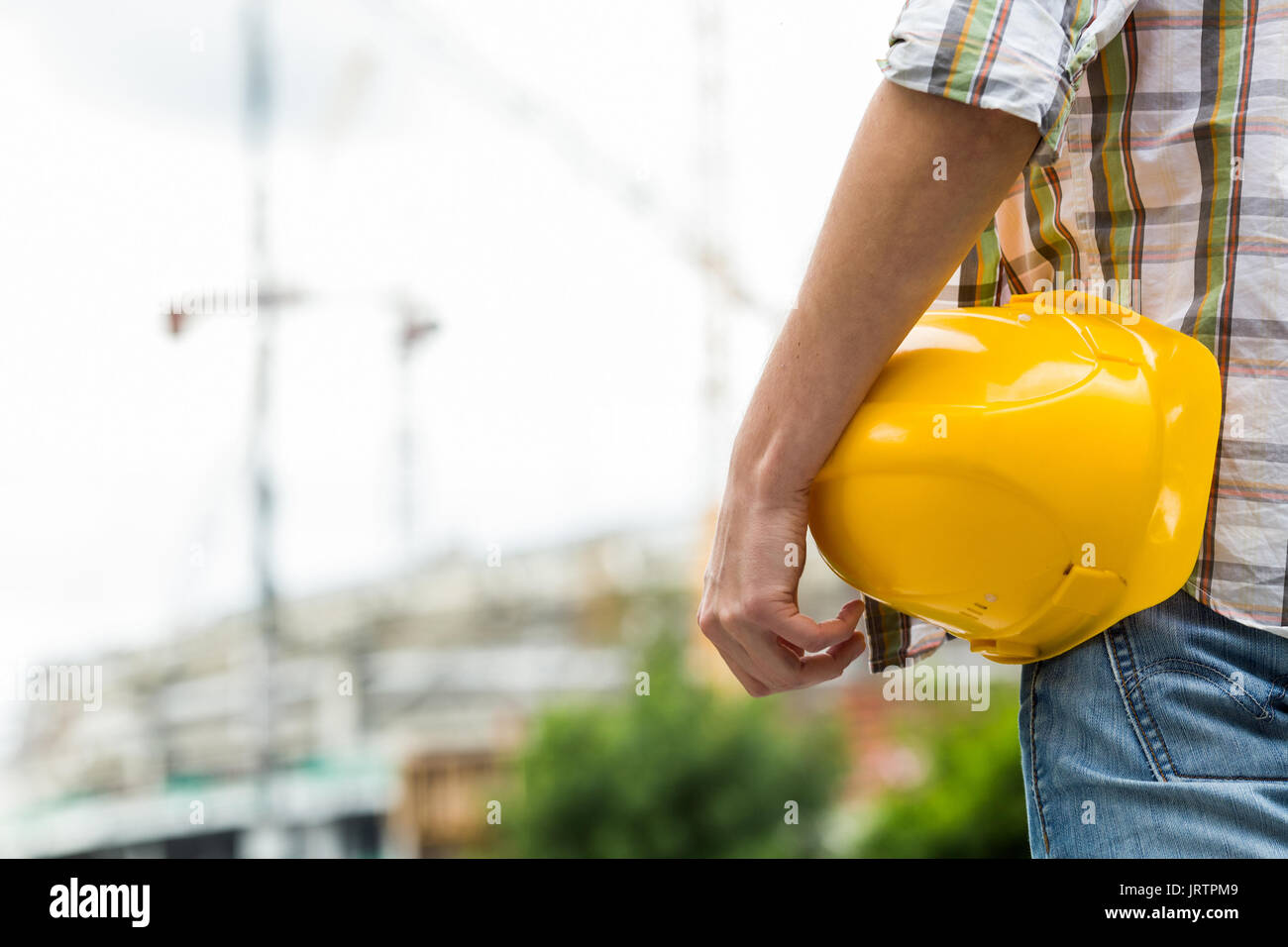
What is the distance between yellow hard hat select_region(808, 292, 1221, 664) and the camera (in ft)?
2.14

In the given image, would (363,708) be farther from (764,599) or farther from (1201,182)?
(1201,182)

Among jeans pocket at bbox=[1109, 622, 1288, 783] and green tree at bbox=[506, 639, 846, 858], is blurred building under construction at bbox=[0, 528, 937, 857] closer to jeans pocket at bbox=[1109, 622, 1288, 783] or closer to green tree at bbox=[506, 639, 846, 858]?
green tree at bbox=[506, 639, 846, 858]

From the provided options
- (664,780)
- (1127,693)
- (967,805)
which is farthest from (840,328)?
(664,780)

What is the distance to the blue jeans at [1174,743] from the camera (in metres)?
0.62

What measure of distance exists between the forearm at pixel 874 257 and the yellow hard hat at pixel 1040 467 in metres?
0.03

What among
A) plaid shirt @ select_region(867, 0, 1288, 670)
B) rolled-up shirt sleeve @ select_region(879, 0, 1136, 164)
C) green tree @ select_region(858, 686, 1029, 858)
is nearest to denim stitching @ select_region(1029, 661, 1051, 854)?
plaid shirt @ select_region(867, 0, 1288, 670)

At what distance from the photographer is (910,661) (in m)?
0.89

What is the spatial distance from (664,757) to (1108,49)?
620cm

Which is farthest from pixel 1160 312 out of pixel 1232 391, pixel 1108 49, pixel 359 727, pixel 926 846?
pixel 359 727

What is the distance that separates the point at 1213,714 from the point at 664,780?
608cm

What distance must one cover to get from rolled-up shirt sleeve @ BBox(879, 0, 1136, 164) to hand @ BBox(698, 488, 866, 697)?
0.27 meters

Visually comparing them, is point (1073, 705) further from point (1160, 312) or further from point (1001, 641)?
point (1160, 312)

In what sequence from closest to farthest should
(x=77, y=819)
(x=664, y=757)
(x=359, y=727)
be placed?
(x=664, y=757), (x=77, y=819), (x=359, y=727)
